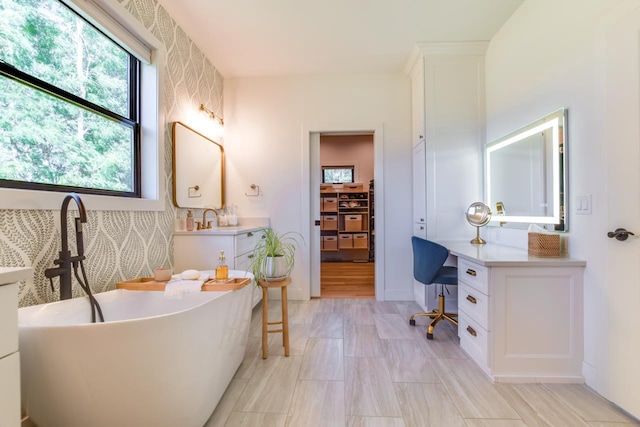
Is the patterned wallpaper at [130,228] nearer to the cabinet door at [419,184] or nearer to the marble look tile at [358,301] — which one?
the marble look tile at [358,301]

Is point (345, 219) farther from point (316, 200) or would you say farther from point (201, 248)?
point (201, 248)

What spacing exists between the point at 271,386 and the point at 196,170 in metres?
2.03

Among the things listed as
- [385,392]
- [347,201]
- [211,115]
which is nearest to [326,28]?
[211,115]

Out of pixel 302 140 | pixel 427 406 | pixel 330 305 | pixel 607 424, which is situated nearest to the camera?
pixel 607 424

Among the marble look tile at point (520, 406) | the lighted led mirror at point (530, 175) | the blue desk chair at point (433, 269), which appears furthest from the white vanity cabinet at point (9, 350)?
the lighted led mirror at point (530, 175)

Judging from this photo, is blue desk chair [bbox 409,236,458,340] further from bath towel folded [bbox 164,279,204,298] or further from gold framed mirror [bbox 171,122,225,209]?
gold framed mirror [bbox 171,122,225,209]

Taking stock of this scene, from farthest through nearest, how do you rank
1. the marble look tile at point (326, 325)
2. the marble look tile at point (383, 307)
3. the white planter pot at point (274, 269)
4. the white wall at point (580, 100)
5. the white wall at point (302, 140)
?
the white wall at point (302, 140), the marble look tile at point (383, 307), the marble look tile at point (326, 325), the white planter pot at point (274, 269), the white wall at point (580, 100)

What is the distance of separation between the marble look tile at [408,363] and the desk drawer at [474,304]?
432 millimetres

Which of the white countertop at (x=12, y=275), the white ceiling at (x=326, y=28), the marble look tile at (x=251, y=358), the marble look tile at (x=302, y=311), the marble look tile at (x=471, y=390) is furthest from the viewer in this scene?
the marble look tile at (x=302, y=311)

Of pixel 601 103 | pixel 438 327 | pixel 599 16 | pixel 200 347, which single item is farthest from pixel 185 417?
pixel 599 16

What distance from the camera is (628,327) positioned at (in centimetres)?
Answer: 133

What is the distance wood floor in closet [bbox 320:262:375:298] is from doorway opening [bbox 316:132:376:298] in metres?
0.21

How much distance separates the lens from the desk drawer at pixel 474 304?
1.67 metres

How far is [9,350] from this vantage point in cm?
74
